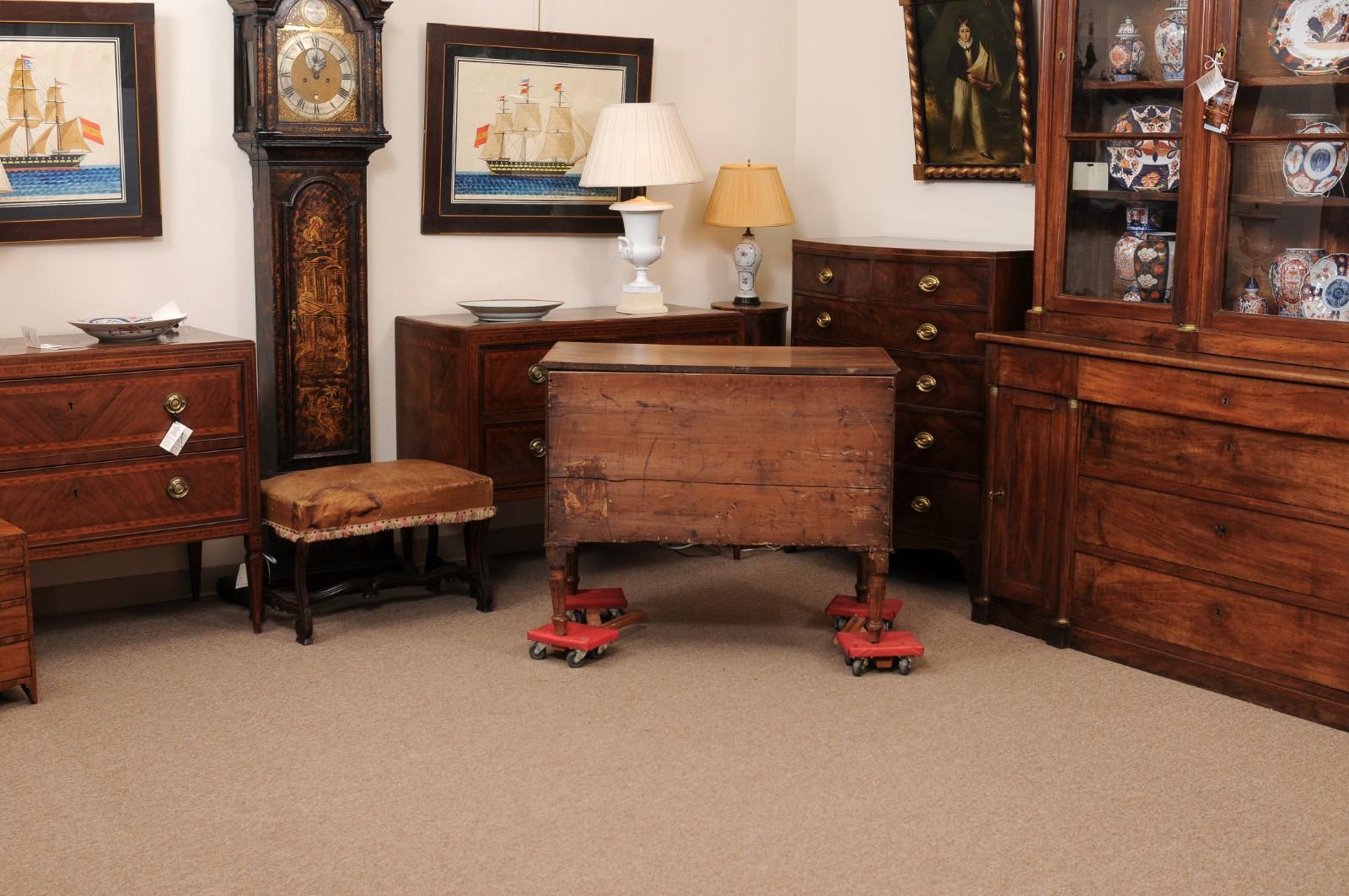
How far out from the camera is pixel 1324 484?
3.68 meters

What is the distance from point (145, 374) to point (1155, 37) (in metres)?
3.14

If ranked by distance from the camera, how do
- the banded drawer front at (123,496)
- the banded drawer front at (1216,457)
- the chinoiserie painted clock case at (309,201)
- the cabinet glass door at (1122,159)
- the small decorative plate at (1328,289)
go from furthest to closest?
the chinoiserie painted clock case at (309,201), the cabinet glass door at (1122,159), the banded drawer front at (123,496), the small decorative plate at (1328,289), the banded drawer front at (1216,457)

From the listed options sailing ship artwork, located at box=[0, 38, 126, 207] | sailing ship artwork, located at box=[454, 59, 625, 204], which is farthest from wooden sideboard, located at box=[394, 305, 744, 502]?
sailing ship artwork, located at box=[0, 38, 126, 207]

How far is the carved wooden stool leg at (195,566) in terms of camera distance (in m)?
4.75

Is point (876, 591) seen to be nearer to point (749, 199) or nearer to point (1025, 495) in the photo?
point (1025, 495)

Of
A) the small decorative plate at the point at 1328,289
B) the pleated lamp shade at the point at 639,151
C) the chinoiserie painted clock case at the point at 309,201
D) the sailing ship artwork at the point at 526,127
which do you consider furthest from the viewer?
the sailing ship artwork at the point at 526,127

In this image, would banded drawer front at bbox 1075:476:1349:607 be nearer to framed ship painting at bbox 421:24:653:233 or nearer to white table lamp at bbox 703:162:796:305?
white table lamp at bbox 703:162:796:305

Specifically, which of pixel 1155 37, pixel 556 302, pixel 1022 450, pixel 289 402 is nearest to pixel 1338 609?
pixel 1022 450

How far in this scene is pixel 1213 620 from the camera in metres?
3.98

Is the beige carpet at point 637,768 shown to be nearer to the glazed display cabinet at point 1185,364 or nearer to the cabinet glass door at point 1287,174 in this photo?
the glazed display cabinet at point 1185,364

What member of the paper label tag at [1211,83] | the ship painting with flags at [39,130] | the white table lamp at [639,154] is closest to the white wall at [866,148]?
the white table lamp at [639,154]

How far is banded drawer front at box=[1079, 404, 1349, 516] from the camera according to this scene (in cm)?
369

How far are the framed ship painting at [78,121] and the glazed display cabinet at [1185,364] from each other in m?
2.79

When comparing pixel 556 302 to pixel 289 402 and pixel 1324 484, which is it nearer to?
pixel 289 402
